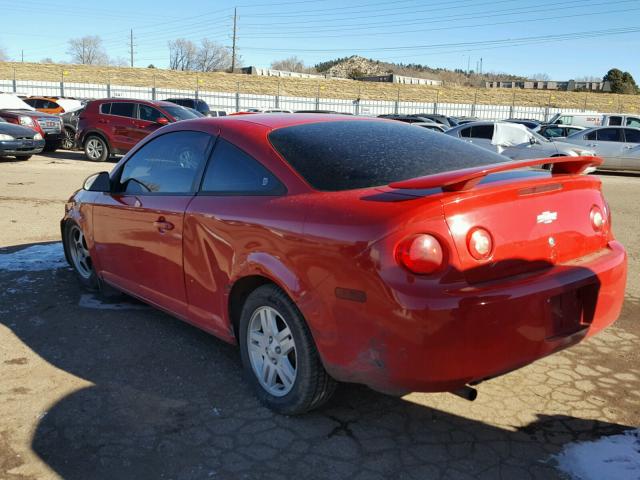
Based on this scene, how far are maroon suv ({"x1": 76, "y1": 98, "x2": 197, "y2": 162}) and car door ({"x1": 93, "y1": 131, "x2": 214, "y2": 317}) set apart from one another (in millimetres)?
11640

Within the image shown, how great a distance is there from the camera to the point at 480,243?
266 centimetres

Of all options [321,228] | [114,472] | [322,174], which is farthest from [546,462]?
[114,472]

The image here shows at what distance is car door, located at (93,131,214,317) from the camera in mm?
3863

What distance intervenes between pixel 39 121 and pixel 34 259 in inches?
516

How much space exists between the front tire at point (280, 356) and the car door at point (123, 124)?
13854mm

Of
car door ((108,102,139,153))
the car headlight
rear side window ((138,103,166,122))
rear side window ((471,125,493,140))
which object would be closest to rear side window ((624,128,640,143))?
rear side window ((471,125,493,140))

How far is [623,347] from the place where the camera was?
14.0 feet

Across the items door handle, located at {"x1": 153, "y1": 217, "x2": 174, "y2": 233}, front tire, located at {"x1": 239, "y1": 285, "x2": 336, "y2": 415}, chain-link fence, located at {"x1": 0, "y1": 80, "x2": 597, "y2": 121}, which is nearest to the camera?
front tire, located at {"x1": 239, "y1": 285, "x2": 336, "y2": 415}

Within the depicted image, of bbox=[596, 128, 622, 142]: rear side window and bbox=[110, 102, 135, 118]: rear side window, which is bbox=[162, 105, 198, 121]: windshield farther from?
bbox=[596, 128, 622, 142]: rear side window

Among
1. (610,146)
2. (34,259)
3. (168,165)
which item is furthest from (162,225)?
(610,146)

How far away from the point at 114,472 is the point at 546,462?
1.96m

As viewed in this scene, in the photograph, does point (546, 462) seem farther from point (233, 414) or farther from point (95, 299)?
point (95, 299)

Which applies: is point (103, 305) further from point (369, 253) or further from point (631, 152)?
point (631, 152)

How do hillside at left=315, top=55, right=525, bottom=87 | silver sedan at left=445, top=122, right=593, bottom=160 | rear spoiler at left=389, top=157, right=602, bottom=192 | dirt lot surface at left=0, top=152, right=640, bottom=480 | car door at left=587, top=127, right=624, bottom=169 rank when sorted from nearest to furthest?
rear spoiler at left=389, top=157, right=602, bottom=192, dirt lot surface at left=0, top=152, right=640, bottom=480, silver sedan at left=445, top=122, right=593, bottom=160, car door at left=587, top=127, right=624, bottom=169, hillside at left=315, top=55, right=525, bottom=87
